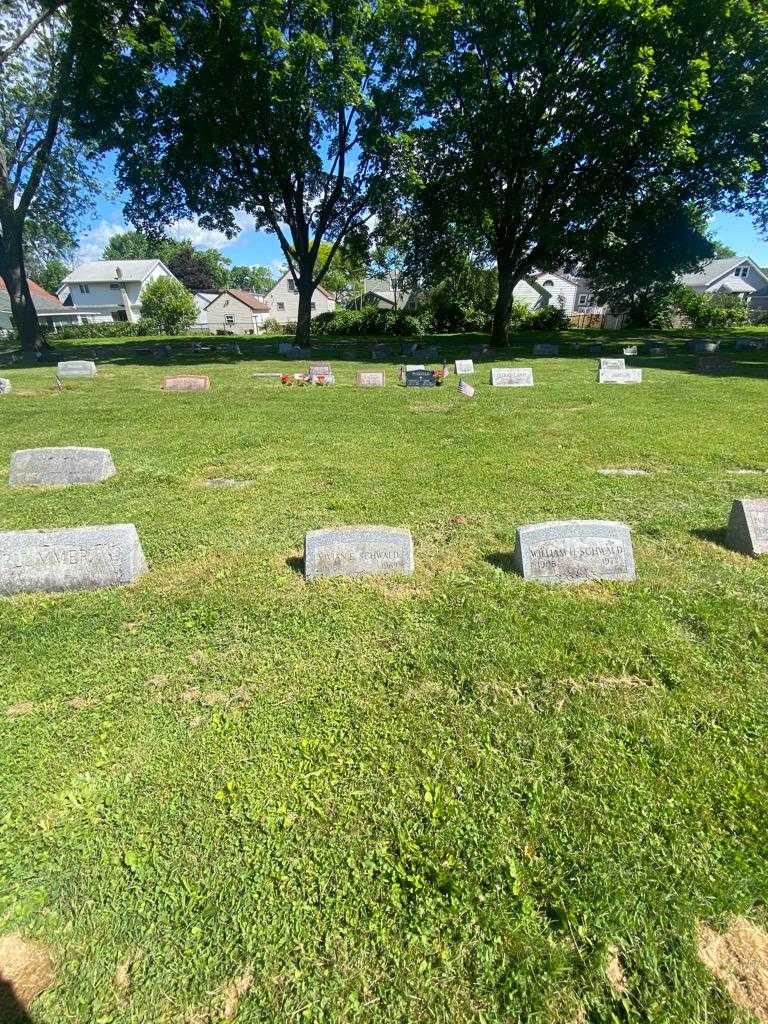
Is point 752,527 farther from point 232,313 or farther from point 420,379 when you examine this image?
point 232,313

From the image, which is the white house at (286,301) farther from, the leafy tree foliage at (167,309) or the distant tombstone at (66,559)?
the distant tombstone at (66,559)

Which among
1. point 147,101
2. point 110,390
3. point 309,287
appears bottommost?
point 110,390

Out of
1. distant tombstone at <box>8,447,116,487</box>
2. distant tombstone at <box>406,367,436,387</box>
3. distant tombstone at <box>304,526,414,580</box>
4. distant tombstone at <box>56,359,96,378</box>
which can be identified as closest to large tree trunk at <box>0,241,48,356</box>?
distant tombstone at <box>56,359,96,378</box>

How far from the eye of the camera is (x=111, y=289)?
5444 centimetres

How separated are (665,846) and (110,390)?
15.3 m

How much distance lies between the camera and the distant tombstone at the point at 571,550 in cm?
409

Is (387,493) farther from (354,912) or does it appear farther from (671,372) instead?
(671,372)

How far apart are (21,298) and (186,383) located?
52.9ft

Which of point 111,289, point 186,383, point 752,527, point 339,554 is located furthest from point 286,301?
point 752,527

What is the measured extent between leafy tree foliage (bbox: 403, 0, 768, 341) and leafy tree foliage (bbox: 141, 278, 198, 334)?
30634 mm

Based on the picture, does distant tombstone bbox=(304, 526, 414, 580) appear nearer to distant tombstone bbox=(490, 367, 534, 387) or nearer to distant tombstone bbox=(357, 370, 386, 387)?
distant tombstone bbox=(357, 370, 386, 387)

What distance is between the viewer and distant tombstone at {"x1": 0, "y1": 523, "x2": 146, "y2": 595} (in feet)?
13.0

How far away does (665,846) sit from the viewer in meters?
2.16

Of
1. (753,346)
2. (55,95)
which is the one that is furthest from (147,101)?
(753,346)
